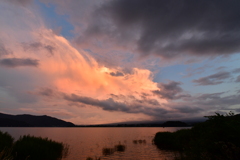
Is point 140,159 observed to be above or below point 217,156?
below

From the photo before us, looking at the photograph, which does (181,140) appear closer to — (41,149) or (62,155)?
(62,155)

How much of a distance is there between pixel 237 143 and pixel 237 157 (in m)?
1.65

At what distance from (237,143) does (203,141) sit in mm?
2560

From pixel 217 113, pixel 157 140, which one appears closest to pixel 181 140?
pixel 157 140

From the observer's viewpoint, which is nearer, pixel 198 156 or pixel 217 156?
pixel 217 156

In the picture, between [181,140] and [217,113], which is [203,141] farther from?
[181,140]

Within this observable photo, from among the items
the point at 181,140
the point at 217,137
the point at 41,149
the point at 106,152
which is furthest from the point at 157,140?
the point at 217,137

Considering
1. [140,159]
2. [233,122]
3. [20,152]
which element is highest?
[233,122]

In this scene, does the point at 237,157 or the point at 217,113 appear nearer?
the point at 237,157

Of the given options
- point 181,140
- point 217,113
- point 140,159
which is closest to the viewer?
point 217,113

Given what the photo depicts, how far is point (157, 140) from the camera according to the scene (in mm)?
52438

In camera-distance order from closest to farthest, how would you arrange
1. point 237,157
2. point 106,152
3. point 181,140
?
point 237,157 → point 106,152 → point 181,140

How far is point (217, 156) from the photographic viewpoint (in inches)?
442

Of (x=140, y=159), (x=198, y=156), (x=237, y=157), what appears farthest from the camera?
(x=140, y=159)
